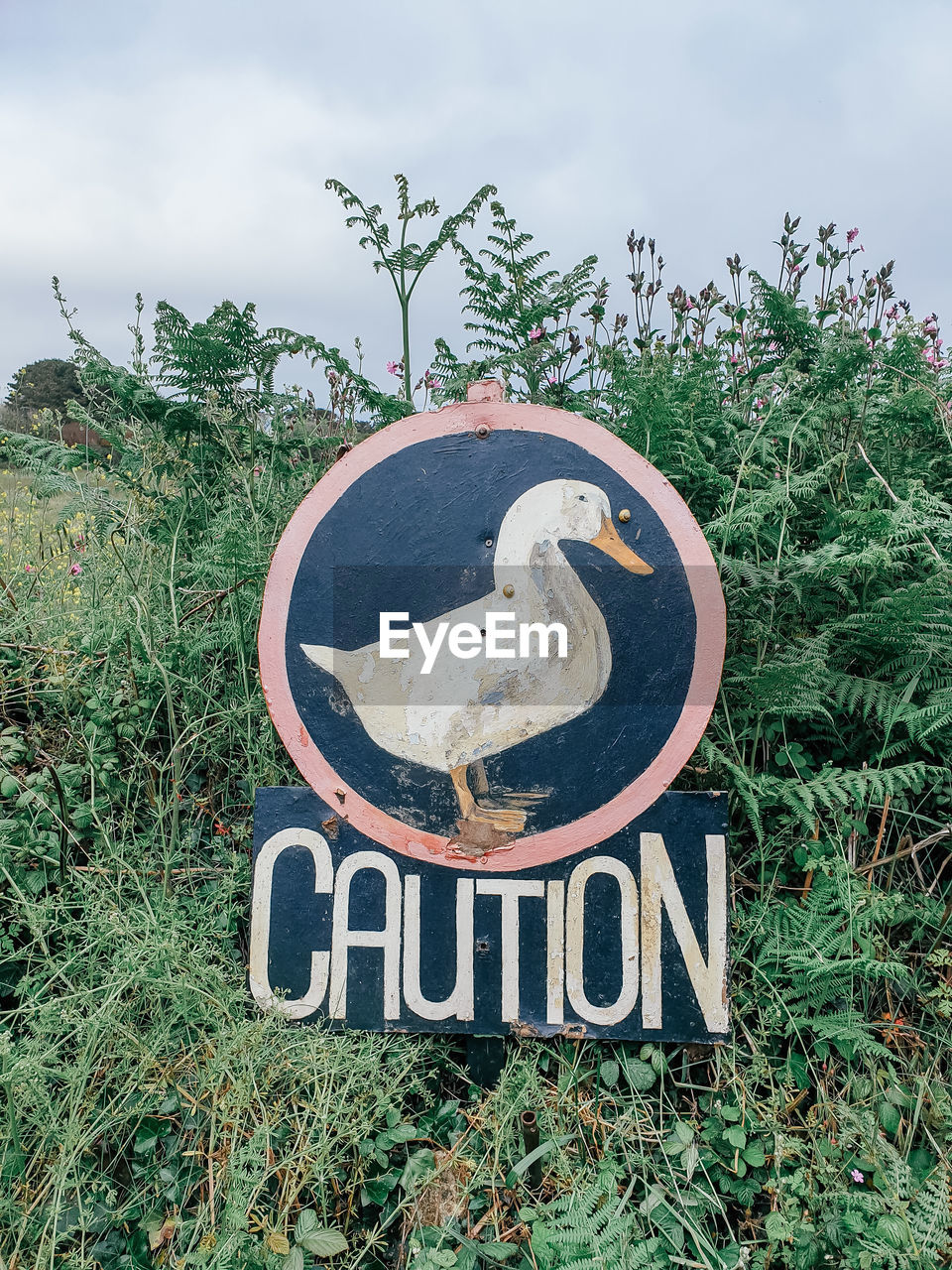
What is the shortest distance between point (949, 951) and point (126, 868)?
2028 millimetres

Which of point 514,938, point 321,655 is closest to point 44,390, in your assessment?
point 321,655

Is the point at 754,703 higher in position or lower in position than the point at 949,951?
higher

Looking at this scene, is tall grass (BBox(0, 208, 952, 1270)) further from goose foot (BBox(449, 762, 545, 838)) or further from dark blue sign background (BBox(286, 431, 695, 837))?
goose foot (BBox(449, 762, 545, 838))

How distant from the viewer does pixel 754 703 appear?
1.96m

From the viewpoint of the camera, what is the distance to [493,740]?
186 centimetres

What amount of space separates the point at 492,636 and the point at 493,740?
0.26m

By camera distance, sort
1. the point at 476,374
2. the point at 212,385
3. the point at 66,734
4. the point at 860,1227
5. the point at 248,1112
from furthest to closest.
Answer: the point at 212,385
the point at 476,374
the point at 66,734
the point at 248,1112
the point at 860,1227

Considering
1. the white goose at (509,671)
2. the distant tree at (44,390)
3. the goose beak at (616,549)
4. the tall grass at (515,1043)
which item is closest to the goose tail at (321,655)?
the white goose at (509,671)

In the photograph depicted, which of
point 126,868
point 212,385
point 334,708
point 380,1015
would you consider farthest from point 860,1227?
point 212,385

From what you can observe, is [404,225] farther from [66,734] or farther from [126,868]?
[126,868]

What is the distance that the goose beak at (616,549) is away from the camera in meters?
1.89

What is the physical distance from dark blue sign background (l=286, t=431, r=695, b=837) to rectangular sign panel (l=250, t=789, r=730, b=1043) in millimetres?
144

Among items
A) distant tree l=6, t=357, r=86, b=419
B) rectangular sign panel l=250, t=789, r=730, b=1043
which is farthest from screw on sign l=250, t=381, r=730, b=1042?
distant tree l=6, t=357, r=86, b=419

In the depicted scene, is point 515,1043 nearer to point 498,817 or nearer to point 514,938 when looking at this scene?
point 514,938
